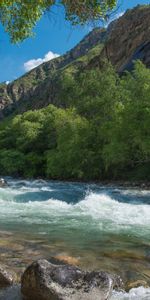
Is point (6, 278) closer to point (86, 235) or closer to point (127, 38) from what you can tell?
point (86, 235)

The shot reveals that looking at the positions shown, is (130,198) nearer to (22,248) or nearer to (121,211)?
(121,211)

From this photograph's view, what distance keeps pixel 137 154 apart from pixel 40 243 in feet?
109

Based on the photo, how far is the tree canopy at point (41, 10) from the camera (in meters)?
9.41

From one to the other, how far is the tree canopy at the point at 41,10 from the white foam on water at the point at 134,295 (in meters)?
6.53

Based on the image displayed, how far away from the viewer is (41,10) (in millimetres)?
9586

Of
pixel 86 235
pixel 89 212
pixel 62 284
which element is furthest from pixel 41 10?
pixel 89 212

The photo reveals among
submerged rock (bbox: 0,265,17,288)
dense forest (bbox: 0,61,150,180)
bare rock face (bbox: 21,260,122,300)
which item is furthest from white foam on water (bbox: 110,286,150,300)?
dense forest (bbox: 0,61,150,180)

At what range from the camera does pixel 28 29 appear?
10.5 m

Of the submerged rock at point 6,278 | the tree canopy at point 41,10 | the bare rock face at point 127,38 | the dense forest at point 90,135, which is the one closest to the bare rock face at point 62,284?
the submerged rock at point 6,278

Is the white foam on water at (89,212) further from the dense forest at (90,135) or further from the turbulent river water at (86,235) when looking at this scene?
the dense forest at (90,135)

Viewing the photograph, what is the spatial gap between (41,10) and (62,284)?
638 centimetres

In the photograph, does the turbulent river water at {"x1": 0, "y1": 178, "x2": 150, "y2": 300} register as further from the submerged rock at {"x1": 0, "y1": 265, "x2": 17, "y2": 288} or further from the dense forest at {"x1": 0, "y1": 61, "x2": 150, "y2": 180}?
the dense forest at {"x1": 0, "y1": 61, "x2": 150, "y2": 180}

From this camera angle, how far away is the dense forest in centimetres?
4559

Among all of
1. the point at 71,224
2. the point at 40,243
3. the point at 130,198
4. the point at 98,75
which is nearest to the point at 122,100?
the point at 98,75
